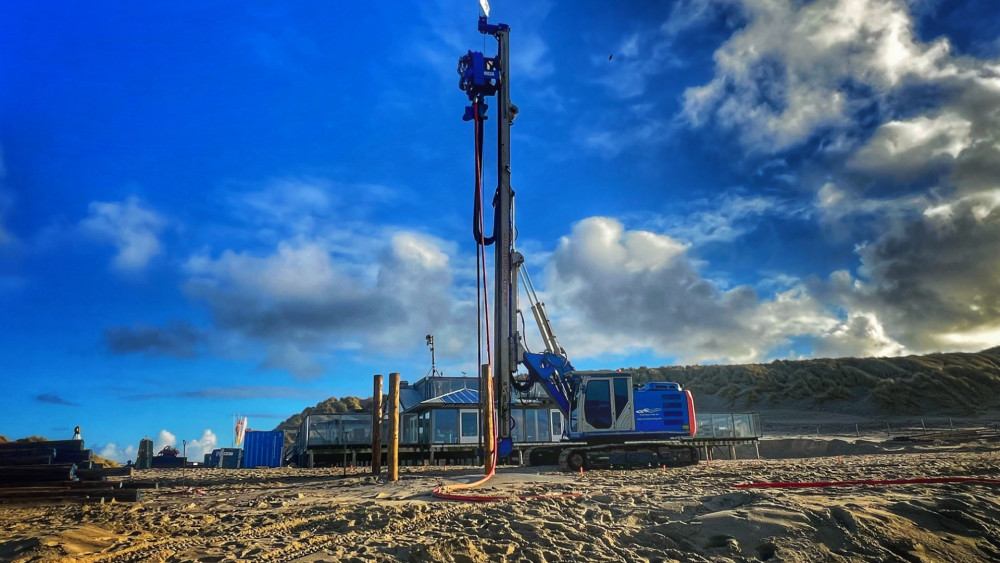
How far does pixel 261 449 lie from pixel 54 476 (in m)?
24.4

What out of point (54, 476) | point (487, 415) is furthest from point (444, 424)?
point (54, 476)

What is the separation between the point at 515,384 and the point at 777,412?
46354 millimetres

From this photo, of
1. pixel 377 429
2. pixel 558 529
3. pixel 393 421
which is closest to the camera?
pixel 558 529

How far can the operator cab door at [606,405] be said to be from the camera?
859 inches

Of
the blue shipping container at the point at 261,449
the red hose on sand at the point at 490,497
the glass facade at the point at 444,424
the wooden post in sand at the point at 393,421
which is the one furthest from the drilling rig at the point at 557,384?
the blue shipping container at the point at 261,449

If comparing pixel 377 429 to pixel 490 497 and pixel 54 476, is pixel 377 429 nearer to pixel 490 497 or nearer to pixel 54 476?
pixel 54 476

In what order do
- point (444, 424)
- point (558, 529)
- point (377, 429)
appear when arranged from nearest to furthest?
point (558, 529), point (377, 429), point (444, 424)

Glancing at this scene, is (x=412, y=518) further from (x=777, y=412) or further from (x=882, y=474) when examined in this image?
(x=777, y=412)

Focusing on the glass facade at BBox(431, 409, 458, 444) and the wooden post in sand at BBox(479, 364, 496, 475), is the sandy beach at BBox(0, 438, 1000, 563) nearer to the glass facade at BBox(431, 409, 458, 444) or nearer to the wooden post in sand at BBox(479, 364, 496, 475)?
the wooden post in sand at BBox(479, 364, 496, 475)

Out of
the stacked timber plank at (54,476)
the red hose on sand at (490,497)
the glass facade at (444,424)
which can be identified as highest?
the glass facade at (444,424)

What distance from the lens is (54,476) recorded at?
46.6 feet

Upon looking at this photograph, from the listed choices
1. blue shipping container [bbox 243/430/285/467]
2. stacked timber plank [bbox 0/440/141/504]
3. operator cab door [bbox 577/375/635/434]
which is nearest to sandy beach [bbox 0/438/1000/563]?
stacked timber plank [bbox 0/440/141/504]

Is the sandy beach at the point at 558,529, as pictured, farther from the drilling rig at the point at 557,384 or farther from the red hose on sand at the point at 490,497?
the drilling rig at the point at 557,384

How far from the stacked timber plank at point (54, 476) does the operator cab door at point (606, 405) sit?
44.3 feet
